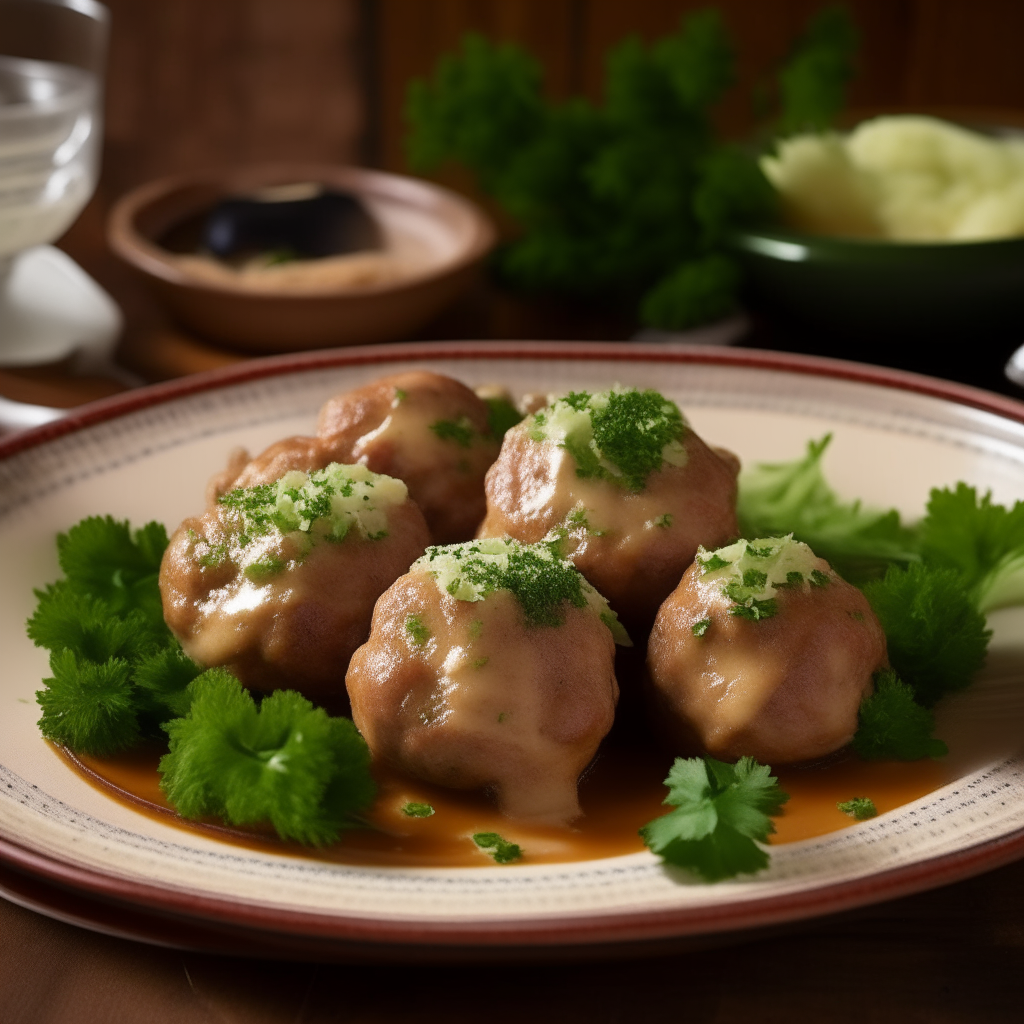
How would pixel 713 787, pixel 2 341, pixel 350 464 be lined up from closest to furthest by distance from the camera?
1. pixel 713 787
2. pixel 350 464
3. pixel 2 341

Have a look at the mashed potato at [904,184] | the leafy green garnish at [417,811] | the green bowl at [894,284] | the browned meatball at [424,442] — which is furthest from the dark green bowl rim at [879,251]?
the leafy green garnish at [417,811]

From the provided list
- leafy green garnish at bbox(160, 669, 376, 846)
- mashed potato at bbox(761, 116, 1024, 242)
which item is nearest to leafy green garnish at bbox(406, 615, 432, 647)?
leafy green garnish at bbox(160, 669, 376, 846)

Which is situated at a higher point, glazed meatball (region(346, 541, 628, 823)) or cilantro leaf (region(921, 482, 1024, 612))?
glazed meatball (region(346, 541, 628, 823))

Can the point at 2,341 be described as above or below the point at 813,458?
below

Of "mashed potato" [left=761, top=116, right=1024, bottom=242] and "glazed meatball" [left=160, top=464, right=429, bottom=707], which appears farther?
"mashed potato" [left=761, top=116, right=1024, bottom=242]

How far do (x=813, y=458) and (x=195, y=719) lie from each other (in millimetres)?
1330

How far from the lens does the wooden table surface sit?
1523mm

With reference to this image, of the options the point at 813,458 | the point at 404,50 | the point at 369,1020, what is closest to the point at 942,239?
the point at 813,458

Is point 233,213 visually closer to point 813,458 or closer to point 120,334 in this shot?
point 120,334

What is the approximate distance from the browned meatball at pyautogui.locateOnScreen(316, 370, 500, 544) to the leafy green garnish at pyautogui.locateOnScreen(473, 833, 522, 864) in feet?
2.20

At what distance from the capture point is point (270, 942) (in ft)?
4.90

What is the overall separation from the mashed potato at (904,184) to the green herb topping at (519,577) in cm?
202

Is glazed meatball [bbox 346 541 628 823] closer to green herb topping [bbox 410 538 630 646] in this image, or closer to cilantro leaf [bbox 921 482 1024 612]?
green herb topping [bbox 410 538 630 646]

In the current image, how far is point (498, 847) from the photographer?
67.9 inches
